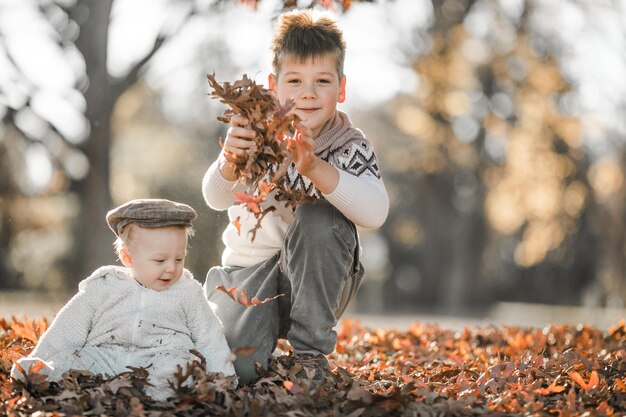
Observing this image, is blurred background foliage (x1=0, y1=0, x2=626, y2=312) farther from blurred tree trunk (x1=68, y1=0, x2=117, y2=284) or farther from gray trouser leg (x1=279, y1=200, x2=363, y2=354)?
gray trouser leg (x1=279, y1=200, x2=363, y2=354)

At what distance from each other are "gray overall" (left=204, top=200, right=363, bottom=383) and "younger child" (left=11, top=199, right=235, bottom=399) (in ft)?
0.85

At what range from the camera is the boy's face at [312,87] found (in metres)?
3.53

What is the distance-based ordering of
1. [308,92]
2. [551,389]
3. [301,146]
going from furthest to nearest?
[308,92]
[301,146]
[551,389]

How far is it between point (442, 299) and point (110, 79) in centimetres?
1421

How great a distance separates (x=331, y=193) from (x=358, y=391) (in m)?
0.83

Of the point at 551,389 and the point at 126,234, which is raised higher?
the point at 126,234

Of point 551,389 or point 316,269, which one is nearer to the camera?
point 551,389

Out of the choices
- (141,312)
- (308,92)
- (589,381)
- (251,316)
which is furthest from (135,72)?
(589,381)

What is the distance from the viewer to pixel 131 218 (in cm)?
298

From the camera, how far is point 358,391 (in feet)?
8.80

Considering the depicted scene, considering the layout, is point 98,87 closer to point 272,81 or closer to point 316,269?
point 272,81

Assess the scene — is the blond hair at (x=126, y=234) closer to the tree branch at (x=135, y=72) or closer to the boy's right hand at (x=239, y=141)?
the boy's right hand at (x=239, y=141)

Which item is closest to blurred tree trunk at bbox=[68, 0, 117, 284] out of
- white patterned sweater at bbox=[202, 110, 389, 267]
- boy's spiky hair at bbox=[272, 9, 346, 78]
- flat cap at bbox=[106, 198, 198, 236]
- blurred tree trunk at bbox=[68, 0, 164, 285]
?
blurred tree trunk at bbox=[68, 0, 164, 285]

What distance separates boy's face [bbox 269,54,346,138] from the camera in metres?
3.53
